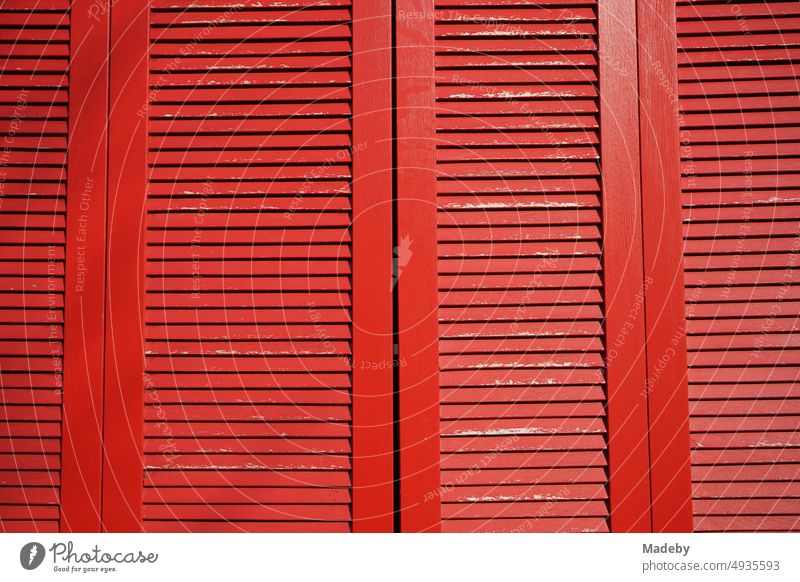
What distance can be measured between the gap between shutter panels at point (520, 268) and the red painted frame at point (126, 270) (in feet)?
2.48

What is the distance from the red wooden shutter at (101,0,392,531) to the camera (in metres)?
1.84

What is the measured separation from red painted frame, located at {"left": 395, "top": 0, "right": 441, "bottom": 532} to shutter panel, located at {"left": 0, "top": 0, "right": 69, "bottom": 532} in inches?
33.9

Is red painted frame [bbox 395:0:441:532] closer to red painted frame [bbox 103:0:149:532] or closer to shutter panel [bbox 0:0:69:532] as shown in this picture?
red painted frame [bbox 103:0:149:532]

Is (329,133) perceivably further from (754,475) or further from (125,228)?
(754,475)

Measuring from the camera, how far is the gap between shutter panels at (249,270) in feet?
6.05

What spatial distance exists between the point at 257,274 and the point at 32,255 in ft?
1.89

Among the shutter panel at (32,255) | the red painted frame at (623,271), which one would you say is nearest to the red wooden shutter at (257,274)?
the shutter panel at (32,255)

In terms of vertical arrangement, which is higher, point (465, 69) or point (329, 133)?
point (465, 69)

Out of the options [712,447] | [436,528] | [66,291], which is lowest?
[436,528]

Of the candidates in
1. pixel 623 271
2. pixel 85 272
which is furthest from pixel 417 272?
pixel 85 272

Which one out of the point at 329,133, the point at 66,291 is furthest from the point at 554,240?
the point at 66,291

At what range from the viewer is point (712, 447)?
1.85 m

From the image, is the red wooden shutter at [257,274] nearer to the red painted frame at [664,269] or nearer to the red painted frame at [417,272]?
the red painted frame at [417,272]

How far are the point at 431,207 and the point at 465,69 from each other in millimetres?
368
